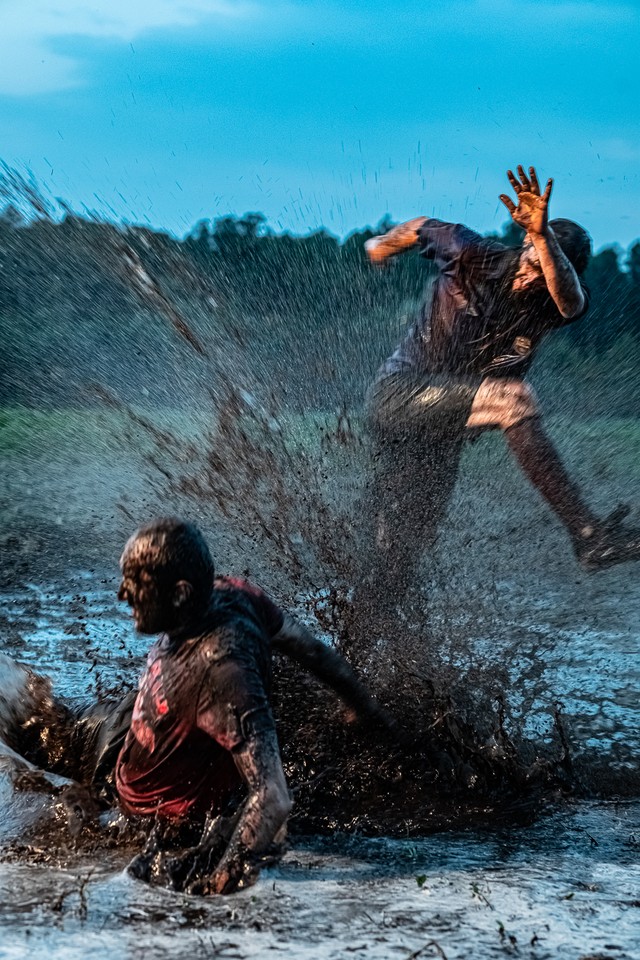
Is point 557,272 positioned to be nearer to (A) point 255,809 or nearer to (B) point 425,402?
(B) point 425,402

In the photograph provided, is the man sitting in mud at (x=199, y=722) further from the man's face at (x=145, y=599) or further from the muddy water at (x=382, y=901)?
the muddy water at (x=382, y=901)

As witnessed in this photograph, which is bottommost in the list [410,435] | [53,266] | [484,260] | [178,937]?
[178,937]

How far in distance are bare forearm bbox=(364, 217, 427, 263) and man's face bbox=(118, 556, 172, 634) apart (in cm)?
257

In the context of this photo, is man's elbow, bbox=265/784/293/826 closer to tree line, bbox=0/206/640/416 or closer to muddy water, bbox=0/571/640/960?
muddy water, bbox=0/571/640/960

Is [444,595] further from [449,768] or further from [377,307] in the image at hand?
[377,307]

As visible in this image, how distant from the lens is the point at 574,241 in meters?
4.94

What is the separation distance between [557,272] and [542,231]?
0.19 m

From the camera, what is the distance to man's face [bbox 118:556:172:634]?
3098mm

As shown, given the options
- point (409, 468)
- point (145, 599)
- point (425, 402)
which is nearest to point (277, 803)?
point (145, 599)

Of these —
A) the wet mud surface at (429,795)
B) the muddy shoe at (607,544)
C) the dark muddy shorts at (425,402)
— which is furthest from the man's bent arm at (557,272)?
the wet mud surface at (429,795)

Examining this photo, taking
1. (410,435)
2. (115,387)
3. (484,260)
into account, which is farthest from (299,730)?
(115,387)

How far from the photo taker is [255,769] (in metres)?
2.93

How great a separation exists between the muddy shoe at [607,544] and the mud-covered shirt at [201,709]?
2.30m

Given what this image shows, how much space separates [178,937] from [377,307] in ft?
34.3
